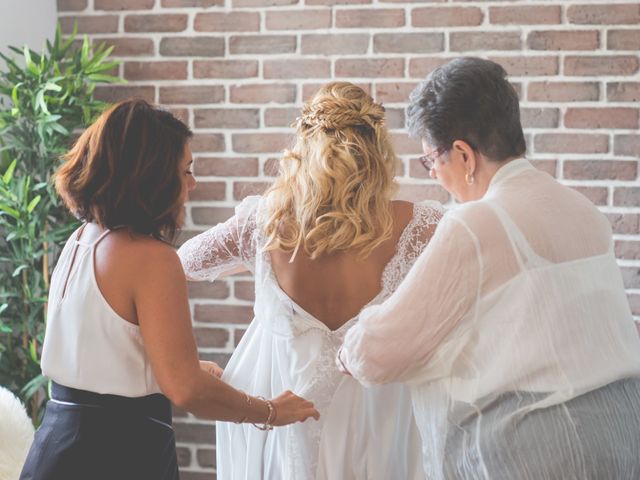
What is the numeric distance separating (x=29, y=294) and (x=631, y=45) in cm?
204

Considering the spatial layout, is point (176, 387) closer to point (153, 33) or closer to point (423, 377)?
point (423, 377)

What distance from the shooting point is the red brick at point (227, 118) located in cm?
295

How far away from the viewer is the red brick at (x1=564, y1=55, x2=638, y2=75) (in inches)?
108

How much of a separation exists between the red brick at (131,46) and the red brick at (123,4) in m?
0.11

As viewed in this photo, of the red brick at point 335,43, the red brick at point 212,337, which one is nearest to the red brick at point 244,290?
the red brick at point 212,337

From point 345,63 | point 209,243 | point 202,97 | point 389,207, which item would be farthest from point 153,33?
point 389,207

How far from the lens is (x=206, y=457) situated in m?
3.07

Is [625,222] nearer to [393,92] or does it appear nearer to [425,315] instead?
[393,92]

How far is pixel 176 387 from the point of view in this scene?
1565 millimetres

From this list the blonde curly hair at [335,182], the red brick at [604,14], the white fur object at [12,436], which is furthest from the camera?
the red brick at [604,14]

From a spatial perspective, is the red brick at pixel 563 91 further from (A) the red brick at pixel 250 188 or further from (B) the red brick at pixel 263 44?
(A) the red brick at pixel 250 188

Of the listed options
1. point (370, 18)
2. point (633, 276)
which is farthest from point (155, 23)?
point (633, 276)

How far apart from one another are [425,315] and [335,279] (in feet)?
1.75

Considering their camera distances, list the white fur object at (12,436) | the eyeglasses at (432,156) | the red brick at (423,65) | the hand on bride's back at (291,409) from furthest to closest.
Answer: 1. the red brick at (423,65)
2. the white fur object at (12,436)
3. the hand on bride's back at (291,409)
4. the eyeglasses at (432,156)
